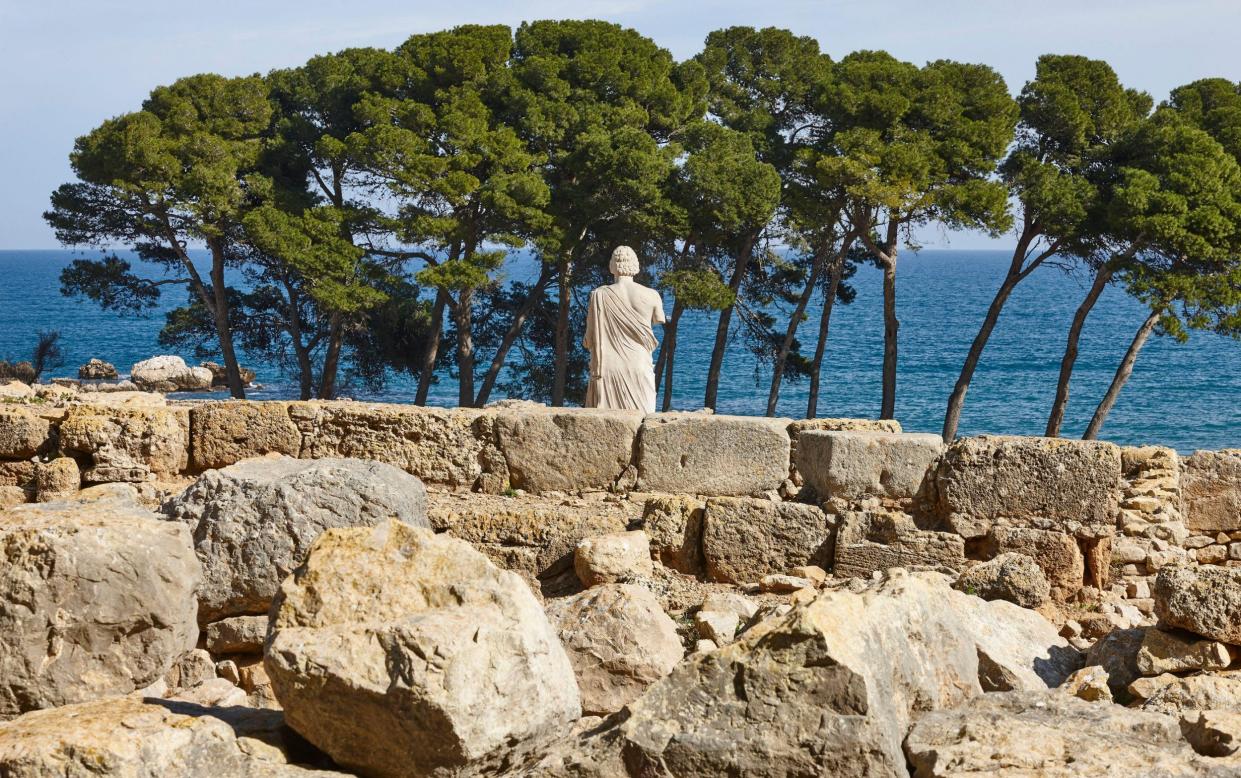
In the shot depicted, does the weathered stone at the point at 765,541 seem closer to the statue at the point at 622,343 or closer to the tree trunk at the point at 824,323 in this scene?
the statue at the point at 622,343

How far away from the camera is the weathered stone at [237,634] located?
781cm

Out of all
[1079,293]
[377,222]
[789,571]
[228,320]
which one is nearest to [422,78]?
[377,222]

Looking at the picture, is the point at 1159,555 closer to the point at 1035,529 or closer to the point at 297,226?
the point at 1035,529

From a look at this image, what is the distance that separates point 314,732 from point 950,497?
475 cm

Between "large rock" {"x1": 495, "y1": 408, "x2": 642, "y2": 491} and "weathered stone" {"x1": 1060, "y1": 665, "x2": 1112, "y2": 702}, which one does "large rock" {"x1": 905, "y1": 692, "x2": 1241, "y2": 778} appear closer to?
"weathered stone" {"x1": 1060, "y1": 665, "x2": 1112, "y2": 702}

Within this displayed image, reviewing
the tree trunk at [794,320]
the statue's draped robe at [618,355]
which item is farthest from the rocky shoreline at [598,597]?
the tree trunk at [794,320]

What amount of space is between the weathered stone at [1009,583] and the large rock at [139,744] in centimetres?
439

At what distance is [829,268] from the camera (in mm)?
28562

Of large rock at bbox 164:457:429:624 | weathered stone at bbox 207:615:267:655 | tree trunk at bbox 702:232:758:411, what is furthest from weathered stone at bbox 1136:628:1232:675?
tree trunk at bbox 702:232:758:411

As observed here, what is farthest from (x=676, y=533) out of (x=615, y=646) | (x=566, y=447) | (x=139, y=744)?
(x=139, y=744)

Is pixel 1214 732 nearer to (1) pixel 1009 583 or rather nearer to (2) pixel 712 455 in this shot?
(1) pixel 1009 583

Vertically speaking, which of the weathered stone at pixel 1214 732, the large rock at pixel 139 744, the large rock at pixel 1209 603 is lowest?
Answer: the large rock at pixel 139 744

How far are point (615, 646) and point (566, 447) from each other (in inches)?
114

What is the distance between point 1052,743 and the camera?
18.0ft
